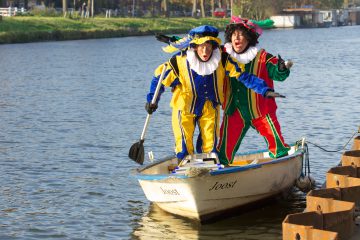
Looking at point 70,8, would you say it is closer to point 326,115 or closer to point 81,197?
point 326,115

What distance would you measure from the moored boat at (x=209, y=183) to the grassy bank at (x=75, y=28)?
65.9m

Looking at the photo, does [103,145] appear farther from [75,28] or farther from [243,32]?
[75,28]

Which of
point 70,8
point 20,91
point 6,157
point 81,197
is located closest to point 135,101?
point 20,91

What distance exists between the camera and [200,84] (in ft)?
45.2

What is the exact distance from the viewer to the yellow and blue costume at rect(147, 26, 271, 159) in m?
13.7

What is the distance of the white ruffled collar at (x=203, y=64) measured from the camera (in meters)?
13.6

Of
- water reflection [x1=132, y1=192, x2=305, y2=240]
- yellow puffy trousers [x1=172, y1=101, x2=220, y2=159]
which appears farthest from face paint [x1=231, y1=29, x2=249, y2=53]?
water reflection [x1=132, y1=192, x2=305, y2=240]

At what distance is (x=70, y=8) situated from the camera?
120938 millimetres

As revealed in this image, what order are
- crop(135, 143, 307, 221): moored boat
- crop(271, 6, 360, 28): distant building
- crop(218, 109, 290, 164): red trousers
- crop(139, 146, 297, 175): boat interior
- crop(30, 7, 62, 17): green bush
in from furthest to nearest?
crop(271, 6, 360, 28): distant building → crop(30, 7, 62, 17): green bush → crop(218, 109, 290, 164): red trousers → crop(139, 146, 297, 175): boat interior → crop(135, 143, 307, 221): moored boat

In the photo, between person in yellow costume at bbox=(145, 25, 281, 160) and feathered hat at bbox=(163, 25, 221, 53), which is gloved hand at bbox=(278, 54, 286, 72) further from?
feathered hat at bbox=(163, 25, 221, 53)

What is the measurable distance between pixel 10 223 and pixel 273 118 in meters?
3.99

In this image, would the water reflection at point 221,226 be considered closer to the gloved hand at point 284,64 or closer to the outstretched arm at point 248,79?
the outstretched arm at point 248,79

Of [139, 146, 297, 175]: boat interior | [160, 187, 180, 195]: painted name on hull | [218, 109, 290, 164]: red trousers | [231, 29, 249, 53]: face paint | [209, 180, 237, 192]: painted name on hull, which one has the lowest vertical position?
[160, 187, 180, 195]: painted name on hull

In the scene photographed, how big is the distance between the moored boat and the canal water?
28 cm
